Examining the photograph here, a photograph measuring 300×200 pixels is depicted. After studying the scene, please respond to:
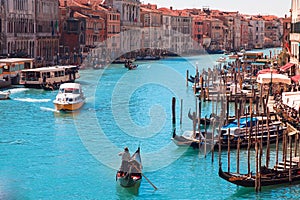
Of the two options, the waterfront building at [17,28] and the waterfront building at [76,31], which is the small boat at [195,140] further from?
the waterfront building at [76,31]

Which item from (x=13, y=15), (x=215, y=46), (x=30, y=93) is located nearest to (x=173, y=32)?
(x=215, y=46)

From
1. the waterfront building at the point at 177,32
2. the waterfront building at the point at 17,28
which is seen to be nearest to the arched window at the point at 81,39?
the waterfront building at the point at 17,28

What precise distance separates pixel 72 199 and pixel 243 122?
394 centimetres

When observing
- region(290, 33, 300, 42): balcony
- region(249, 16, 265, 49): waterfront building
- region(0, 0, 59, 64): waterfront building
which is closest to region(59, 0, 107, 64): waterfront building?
region(0, 0, 59, 64): waterfront building

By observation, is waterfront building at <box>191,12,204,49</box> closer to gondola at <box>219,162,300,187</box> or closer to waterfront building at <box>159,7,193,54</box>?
waterfront building at <box>159,7,193,54</box>

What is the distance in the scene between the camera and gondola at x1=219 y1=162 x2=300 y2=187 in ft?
27.5

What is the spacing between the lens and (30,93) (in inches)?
720

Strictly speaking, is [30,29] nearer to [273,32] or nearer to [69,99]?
[69,99]

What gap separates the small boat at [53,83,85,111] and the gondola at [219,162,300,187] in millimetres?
6899

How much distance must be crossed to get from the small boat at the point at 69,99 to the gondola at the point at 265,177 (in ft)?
22.6

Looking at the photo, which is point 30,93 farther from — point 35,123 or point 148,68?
point 148,68

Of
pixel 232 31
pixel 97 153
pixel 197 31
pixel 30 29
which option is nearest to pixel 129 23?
pixel 197 31

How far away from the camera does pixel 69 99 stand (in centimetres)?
1498

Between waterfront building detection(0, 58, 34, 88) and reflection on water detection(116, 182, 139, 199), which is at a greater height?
Result: waterfront building detection(0, 58, 34, 88)
